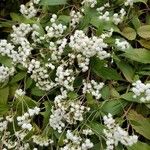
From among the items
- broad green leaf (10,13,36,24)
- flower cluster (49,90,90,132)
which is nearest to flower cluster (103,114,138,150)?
flower cluster (49,90,90,132)

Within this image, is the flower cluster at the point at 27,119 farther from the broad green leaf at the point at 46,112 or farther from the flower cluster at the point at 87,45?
the flower cluster at the point at 87,45

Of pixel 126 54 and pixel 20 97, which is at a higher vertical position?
pixel 126 54

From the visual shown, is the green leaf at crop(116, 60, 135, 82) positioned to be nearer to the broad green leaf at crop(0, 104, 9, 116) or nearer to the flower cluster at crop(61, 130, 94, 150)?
the flower cluster at crop(61, 130, 94, 150)

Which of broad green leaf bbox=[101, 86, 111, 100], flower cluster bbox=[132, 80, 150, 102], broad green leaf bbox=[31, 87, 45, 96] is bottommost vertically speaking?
broad green leaf bbox=[31, 87, 45, 96]

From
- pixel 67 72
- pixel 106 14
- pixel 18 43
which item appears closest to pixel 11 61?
pixel 18 43

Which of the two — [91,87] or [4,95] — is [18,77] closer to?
[4,95]

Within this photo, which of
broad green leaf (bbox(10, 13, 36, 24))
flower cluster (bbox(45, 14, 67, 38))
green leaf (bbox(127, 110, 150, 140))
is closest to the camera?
green leaf (bbox(127, 110, 150, 140))

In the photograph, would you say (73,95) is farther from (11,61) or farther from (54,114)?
(11,61)

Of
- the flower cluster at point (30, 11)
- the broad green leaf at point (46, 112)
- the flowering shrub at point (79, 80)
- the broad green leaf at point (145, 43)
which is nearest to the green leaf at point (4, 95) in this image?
the flowering shrub at point (79, 80)
